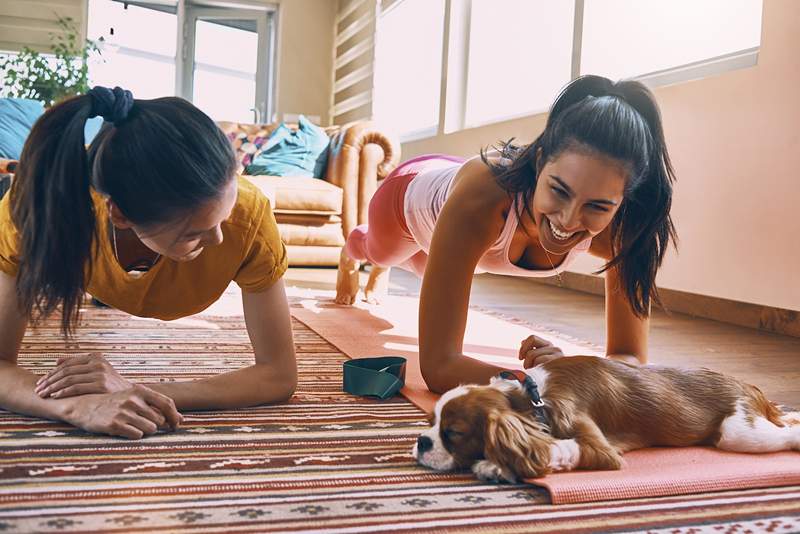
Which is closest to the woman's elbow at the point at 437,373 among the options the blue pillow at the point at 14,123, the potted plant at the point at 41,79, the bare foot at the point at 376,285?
the bare foot at the point at 376,285

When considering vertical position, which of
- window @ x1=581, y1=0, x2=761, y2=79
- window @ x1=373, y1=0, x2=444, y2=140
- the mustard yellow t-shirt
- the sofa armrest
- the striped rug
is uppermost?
window @ x1=373, y1=0, x2=444, y2=140

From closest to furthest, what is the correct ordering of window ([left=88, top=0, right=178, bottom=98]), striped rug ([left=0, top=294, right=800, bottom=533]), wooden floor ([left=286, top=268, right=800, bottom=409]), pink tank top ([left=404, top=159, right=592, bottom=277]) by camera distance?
striped rug ([left=0, top=294, right=800, bottom=533])
pink tank top ([left=404, top=159, right=592, bottom=277])
wooden floor ([left=286, top=268, right=800, bottom=409])
window ([left=88, top=0, right=178, bottom=98])

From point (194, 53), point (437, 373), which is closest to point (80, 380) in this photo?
point (437, 373)

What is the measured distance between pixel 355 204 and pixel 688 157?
2287mm

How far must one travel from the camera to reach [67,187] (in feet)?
3.64

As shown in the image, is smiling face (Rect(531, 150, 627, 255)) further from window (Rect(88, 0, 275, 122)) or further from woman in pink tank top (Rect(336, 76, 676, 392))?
window (Rect(88, 0, 275, 122))

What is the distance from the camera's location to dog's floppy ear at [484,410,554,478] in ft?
3.71

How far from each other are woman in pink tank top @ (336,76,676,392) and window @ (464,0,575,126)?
2.95 metres

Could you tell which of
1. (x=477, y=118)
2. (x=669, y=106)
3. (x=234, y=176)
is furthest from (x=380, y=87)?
(x=234, y=176)

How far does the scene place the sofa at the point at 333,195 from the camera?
15.7ft

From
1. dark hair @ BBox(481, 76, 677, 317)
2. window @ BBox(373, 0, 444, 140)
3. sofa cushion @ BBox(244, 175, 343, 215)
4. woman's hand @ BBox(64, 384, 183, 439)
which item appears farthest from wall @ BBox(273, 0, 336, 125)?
woman's hand @ BBox(64, 384, 183, 439)

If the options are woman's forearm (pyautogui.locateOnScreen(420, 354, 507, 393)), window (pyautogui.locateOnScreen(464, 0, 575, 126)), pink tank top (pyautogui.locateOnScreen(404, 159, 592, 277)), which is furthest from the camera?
window (pyautogui.locateOnScreen(464, 0, 575, 126))

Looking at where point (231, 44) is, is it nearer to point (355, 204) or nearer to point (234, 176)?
point (355, 204)

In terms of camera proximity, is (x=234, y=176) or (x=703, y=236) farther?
(x=703, y=236)
